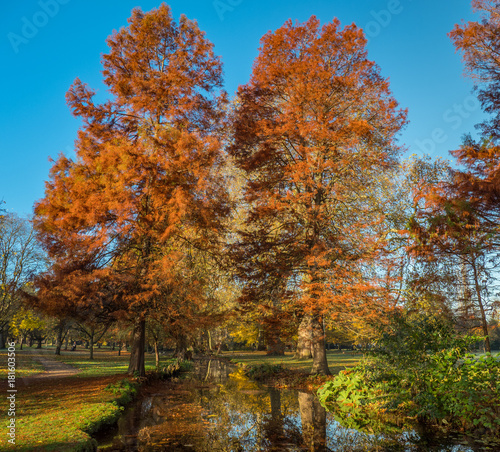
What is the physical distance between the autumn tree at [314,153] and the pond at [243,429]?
3.86 meters

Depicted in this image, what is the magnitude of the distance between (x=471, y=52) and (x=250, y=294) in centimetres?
1175

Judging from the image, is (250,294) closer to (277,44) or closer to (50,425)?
(50,425)

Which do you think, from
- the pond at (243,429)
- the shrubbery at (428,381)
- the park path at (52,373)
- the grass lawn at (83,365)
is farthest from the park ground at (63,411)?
the shrubbery at (428,381)

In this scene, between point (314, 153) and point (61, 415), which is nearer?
point (61, 415)

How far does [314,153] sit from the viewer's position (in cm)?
1614

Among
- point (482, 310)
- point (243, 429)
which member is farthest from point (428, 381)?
point (243, 429)

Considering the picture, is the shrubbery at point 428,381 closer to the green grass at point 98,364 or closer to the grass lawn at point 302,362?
the grass lawn at point 302,362

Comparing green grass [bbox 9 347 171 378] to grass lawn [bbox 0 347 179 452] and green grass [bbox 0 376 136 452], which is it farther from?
green grass [bbox 0 376 136 452]

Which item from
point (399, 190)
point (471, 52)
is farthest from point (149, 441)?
point (399, 190)

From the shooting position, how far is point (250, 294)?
14766 mm

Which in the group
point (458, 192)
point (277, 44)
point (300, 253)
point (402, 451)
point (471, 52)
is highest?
point (277, 44)

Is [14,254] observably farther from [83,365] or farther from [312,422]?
[312,422]

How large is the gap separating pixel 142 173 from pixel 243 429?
31.3 ft

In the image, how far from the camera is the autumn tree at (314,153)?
1413cm
